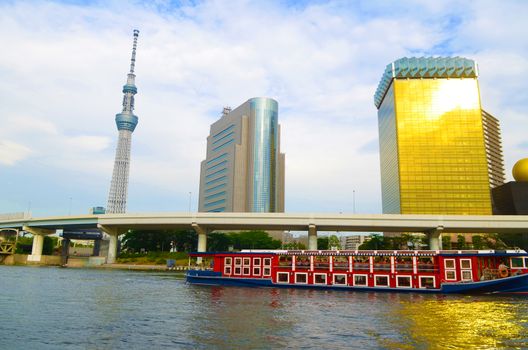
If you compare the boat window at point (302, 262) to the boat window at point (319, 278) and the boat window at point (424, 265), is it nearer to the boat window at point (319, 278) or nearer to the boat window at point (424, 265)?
the boat window at point (319, 278)

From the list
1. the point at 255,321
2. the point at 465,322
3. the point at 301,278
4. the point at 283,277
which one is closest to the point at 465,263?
the point at 301,278

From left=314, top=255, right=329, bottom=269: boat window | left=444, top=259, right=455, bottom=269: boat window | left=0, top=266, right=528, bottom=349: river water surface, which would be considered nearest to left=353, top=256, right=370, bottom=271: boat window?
left=314, top=255, right=329, bottom=269: boat window

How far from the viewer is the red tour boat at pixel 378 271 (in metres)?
40.0

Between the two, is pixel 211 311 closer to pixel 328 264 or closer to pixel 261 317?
pixel 261 317

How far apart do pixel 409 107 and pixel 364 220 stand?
90.6 m

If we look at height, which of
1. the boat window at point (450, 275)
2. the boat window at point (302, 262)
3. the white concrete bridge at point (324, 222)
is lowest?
the boat window at point (450, 275)

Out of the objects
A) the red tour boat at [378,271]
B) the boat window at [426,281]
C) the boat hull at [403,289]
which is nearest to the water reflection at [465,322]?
the boat hull at [403,289]

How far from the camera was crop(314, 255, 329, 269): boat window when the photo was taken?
46.3 metres

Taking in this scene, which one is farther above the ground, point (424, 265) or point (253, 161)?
point (253, 161)

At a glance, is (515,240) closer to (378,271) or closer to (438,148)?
(438,148)

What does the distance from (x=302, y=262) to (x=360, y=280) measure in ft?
22.4

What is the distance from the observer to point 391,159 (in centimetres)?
16612

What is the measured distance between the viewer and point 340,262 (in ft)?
150

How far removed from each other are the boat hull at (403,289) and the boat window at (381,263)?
2104 millimetres
